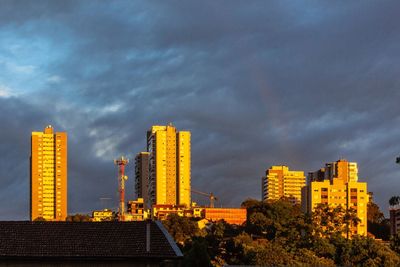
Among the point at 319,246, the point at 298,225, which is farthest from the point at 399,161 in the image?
the point at 298,225

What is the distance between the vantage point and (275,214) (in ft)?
424

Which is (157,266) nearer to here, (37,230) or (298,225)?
(37,230)

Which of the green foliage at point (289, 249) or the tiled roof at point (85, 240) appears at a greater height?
the tiled roof at point (85, 240)

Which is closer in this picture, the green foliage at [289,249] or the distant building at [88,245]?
the distant building at [88,245]

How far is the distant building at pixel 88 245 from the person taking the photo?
123 feet

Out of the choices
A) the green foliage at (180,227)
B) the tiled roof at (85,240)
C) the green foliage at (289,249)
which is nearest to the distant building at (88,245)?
the tiled roof at (85,240)

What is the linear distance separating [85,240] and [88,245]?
0.49 m

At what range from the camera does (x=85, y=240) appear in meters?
39.0

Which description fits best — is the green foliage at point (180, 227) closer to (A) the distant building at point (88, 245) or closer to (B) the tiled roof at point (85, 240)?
(B) the tiled roof at point (85, 240)

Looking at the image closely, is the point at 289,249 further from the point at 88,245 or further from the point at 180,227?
the point at 180,227

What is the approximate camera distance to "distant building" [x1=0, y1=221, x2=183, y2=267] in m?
37.5

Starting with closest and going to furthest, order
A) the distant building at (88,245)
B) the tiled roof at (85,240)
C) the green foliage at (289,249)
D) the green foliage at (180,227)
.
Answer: the distant building at (88,245) < the tiled roof at (85,240) < the green foliage at (289,249) < the green foliage at (180,227)

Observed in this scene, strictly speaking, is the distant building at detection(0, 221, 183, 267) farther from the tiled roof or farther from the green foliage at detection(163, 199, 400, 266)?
the green foliage at detection(163, 199, 400, 266)

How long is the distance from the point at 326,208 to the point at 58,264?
100979mm
